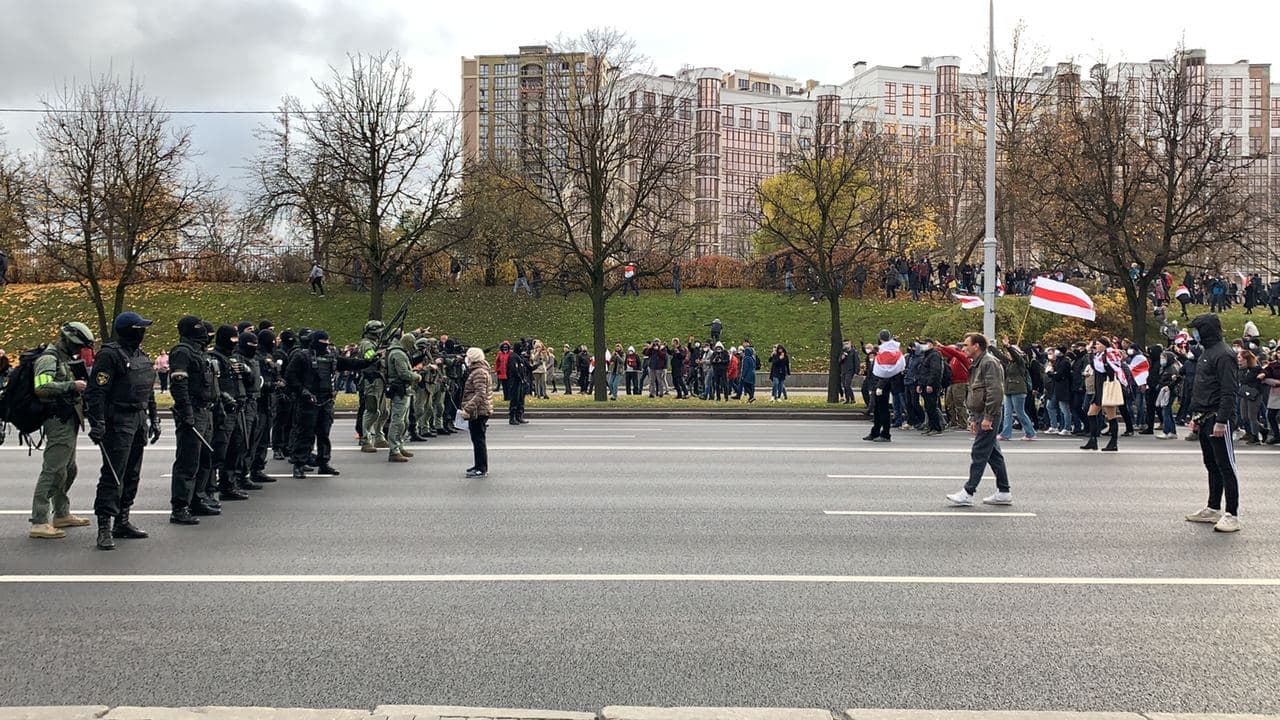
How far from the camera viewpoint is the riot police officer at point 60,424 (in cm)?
812

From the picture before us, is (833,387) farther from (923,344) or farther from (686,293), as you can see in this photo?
(686,293)

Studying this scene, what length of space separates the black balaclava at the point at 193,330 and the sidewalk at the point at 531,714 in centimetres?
550

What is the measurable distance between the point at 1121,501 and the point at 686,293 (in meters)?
37.7

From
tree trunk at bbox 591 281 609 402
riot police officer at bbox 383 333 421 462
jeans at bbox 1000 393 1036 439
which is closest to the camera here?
riot police officer at bbox 383 333 421 462

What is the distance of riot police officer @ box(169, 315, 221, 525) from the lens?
8.94 meters

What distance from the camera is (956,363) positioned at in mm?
17688

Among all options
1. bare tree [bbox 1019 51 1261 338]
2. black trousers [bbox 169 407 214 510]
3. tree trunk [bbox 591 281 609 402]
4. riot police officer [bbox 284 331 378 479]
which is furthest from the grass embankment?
black trousers [bbox 169 407 214 510]

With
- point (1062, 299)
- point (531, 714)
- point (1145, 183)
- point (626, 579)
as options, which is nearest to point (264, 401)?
point (626, 579)

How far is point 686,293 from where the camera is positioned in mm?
47656

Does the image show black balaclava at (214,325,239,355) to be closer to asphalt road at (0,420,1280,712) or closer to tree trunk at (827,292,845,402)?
asphalt road at (0,420,1280,712)

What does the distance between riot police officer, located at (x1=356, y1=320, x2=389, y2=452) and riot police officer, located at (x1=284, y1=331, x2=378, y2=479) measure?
1659mm

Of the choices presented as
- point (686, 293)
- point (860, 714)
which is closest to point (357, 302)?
point (686, 293)

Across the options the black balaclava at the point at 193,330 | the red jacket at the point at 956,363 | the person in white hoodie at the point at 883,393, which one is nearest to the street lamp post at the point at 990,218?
the red jacket at the point at 956,363

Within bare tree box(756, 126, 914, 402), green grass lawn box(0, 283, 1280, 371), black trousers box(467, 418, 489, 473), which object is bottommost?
black trousers box(467, 418, 489, 473)
